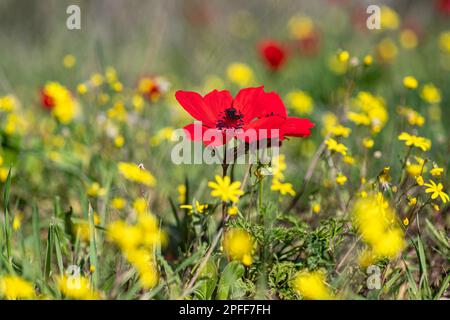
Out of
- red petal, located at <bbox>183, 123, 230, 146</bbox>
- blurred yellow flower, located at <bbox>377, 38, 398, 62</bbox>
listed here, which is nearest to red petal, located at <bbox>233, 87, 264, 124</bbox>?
red petal, located at <bbox>183, 123, 230, 146</bbox>

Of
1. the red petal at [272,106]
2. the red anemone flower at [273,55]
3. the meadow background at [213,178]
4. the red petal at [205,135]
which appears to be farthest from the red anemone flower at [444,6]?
the red petal at [205,135]

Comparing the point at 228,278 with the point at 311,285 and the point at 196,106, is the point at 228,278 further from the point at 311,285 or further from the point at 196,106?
the point at 196,106

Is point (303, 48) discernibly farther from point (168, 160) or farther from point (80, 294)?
point (80, 294)

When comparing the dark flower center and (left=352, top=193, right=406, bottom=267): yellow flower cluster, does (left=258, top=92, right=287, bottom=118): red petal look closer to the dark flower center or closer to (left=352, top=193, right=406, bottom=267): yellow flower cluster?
the dark flower center

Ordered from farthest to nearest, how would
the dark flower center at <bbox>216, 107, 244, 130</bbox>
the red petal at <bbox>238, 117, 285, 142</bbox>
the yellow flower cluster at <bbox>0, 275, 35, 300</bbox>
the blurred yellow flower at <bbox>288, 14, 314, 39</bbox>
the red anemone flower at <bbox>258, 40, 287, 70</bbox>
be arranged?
1. the blurred yellow flower at <bbox>288, 14, 314, 39</bbox>
2. the red anemone flower at <bbox>258, 40, 287, 70</bbox>
3. the dark flower center at <bbox>216, 107, 244, 130</bbox>
4. the red petal at <bbox>238, 117, 285, 142</bbox>
5. the yellow flower cluster at <bbox>0, 275, 35, 300</bbox>

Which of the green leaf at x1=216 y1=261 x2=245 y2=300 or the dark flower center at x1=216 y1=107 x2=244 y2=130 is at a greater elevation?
the dark flower center at x1=216 y1=107 x2=244 y2=130

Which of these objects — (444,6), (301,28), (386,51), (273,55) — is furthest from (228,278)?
(444,6)
